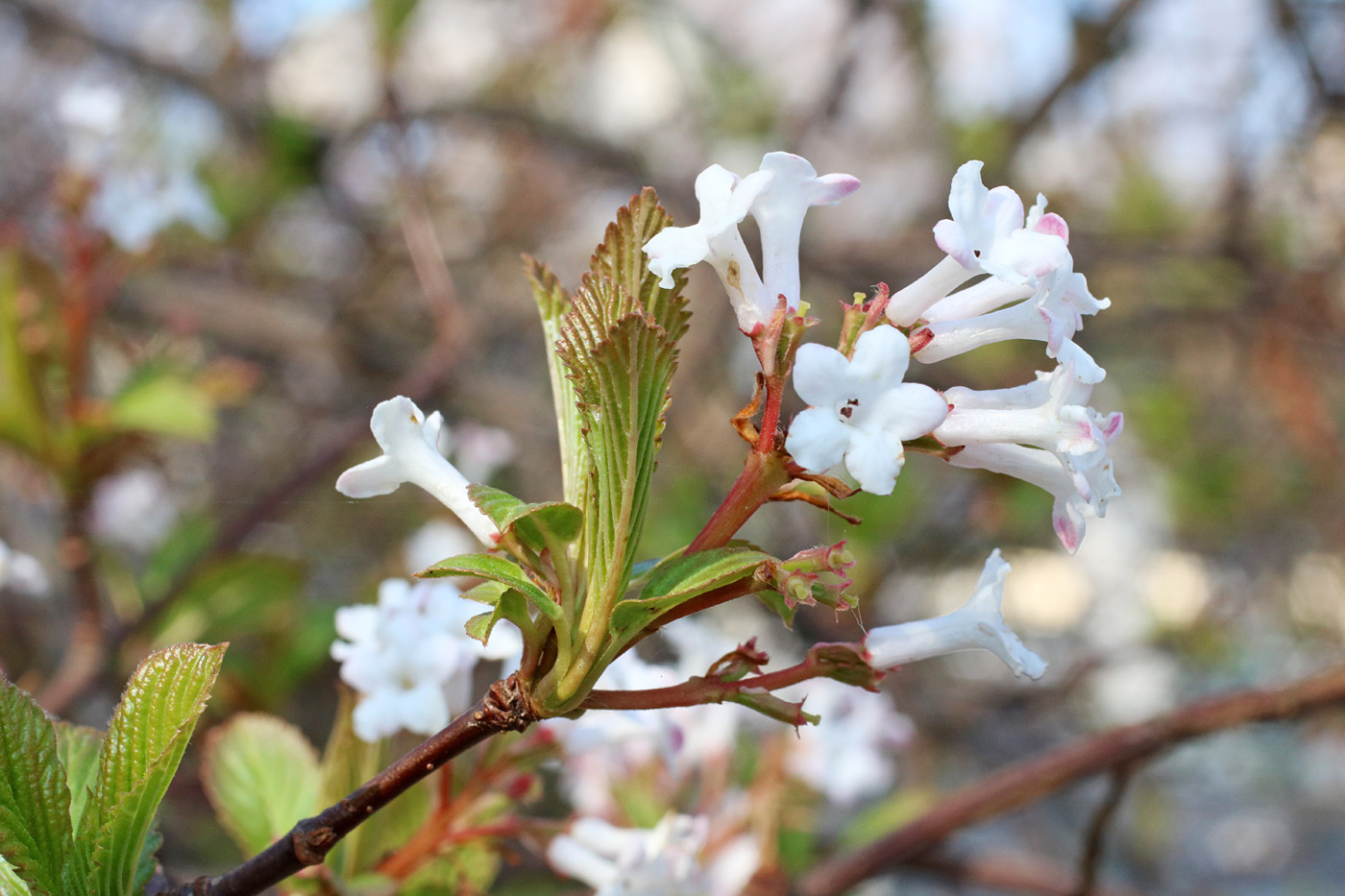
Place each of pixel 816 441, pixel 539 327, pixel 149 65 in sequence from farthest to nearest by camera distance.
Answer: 1. pixel 539 327
2. pixel 149 65
3. pixel 816 441

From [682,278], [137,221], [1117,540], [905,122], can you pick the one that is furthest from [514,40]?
[682,278]

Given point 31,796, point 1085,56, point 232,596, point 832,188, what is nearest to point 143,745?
point 31,796

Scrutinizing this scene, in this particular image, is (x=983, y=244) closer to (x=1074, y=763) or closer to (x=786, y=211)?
(x=786, y=211)

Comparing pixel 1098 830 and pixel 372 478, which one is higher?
pixel 372 478

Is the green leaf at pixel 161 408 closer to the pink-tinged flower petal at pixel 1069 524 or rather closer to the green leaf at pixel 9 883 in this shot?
the green leaf at pixel 9 883

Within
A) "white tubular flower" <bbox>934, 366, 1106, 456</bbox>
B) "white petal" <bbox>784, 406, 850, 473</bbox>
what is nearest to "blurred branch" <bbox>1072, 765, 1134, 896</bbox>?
"white tubular flower" <bbox>934, 366, 1106, 456</bbox>
